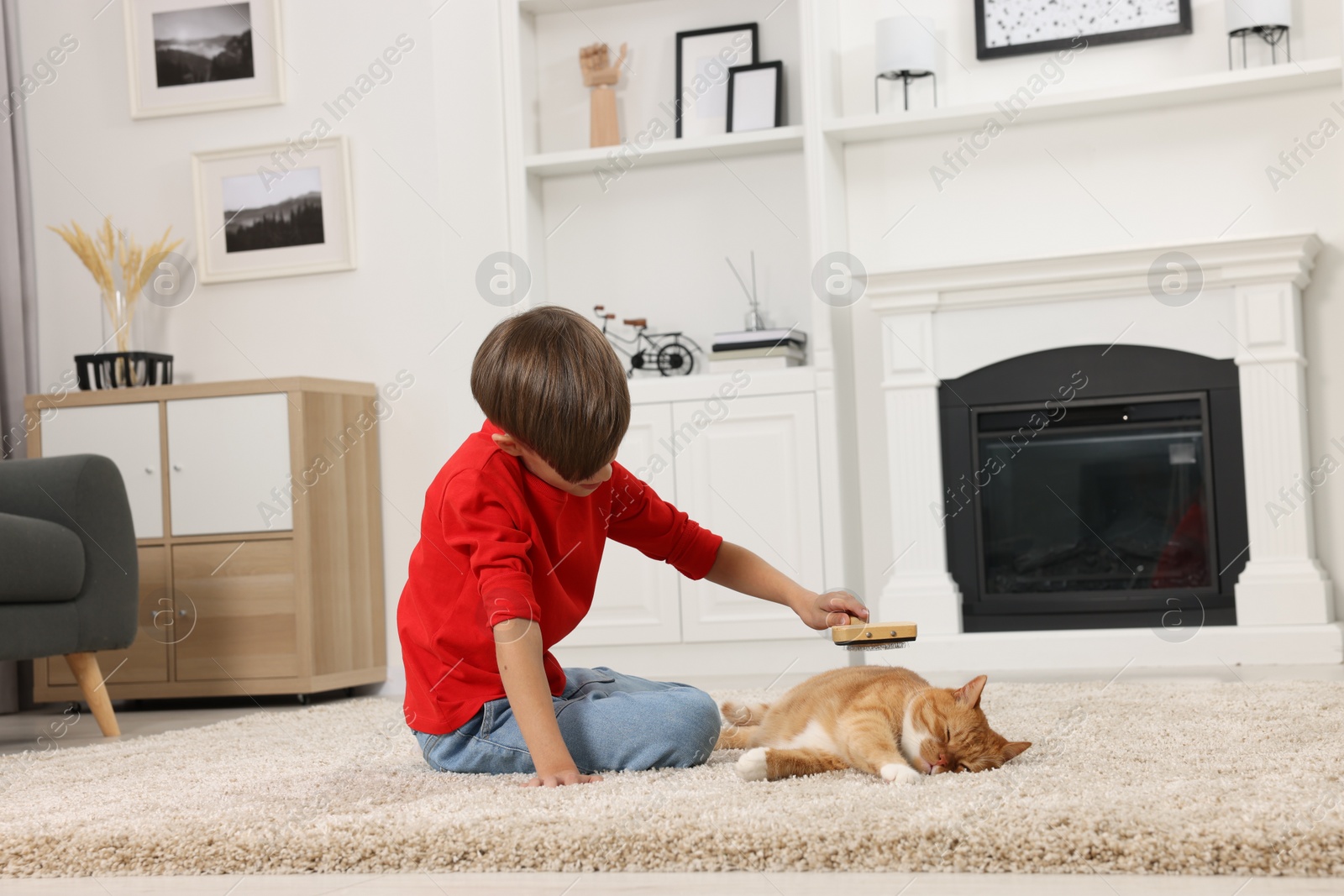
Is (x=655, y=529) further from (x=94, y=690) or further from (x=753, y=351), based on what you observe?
(x=753, y=351)

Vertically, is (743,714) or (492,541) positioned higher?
(492,541)

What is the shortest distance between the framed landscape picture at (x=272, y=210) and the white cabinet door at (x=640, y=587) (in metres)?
1.06

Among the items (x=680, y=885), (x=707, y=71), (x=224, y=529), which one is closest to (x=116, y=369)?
(x=224, y=529)

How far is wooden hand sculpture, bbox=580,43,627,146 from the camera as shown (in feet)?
12.1

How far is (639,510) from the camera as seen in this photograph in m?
1.69

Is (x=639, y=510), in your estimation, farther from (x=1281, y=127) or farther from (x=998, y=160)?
(x=1281, y=127)

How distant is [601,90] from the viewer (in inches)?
146

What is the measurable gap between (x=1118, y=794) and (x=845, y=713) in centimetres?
36

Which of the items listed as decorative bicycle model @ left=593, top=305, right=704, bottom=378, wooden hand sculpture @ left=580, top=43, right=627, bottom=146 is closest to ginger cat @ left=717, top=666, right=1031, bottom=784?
decorative bicycle model @ left=593, top=305, right=704, bottom=378

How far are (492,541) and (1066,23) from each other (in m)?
2.72

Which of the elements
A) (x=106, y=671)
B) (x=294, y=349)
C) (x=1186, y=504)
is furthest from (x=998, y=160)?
(x=106, y=671)

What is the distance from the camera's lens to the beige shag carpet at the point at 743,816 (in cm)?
106

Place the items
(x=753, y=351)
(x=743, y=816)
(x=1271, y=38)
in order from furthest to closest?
(x=753, y=351), (x=1271, y=38), (x=743, y=816)

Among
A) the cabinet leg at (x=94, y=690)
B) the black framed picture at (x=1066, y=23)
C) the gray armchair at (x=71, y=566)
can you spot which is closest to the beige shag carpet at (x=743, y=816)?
A: the gray armchair at (x=71, y=566)
